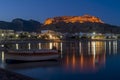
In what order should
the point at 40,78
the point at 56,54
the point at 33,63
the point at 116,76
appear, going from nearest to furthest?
the point at 40,78
the point at 116,76
the point at 33,63
the point at 56,54

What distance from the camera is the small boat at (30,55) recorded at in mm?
35875

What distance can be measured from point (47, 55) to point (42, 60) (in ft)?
3.18

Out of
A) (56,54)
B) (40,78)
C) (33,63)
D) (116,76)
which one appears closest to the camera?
(40,78)

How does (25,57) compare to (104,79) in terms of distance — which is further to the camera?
(25,57)

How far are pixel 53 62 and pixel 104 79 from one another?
1315cm

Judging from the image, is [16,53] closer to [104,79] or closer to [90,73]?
[90,73]

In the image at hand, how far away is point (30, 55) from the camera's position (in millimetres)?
36625

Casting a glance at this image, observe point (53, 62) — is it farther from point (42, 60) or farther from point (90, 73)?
point (90, 73)

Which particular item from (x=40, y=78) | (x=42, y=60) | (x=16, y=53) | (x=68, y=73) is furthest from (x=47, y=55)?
(x=40, y=78)

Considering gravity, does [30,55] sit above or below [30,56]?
above

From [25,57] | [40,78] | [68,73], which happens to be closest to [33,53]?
[25,57]

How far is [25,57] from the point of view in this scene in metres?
36.2

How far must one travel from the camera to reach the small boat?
3588 cm

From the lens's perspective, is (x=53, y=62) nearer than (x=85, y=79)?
No
